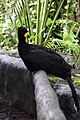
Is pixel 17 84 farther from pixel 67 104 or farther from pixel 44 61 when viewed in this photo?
pixel 67 104

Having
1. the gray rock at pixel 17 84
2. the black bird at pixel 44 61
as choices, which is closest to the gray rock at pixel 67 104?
the black bird at pixel 44 61

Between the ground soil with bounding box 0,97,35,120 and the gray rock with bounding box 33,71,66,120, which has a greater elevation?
the gray rock with bounding box 33,71,66,120

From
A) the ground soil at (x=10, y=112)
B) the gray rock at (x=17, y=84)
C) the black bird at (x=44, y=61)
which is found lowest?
the ground soil at (x=10, y=112)

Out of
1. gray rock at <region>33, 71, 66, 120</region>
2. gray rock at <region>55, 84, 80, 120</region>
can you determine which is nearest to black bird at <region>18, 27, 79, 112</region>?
gray rock at <region>55, 84, 80, 120</region>

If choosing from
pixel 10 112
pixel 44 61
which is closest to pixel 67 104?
pixel 44 61

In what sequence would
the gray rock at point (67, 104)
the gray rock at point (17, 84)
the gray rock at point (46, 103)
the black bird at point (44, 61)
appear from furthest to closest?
the gray rock at point (17, 84) < the black bird at point (44, 61) < the gray rock at point (67, 104) < the gray rock at point (46, 103)

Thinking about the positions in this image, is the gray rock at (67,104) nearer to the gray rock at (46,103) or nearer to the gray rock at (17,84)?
the gray rock at (46,103)

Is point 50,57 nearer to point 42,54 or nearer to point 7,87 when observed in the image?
point 42,54

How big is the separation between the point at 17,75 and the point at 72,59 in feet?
3.02

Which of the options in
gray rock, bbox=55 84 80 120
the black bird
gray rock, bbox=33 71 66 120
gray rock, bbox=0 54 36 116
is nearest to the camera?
gray rock, bbox=33 71 66 120

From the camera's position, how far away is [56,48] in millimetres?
4652

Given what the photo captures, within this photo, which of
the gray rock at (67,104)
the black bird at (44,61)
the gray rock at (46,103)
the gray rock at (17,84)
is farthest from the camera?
the gray rock at (17,84)

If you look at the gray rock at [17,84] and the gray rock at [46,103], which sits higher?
the gray rock at [46,103]

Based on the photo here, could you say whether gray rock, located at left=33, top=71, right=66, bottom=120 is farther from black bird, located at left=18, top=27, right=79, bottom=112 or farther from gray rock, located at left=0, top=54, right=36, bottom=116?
Answer: gray rock, located at left=0, top=54, right=36, bottom=116
